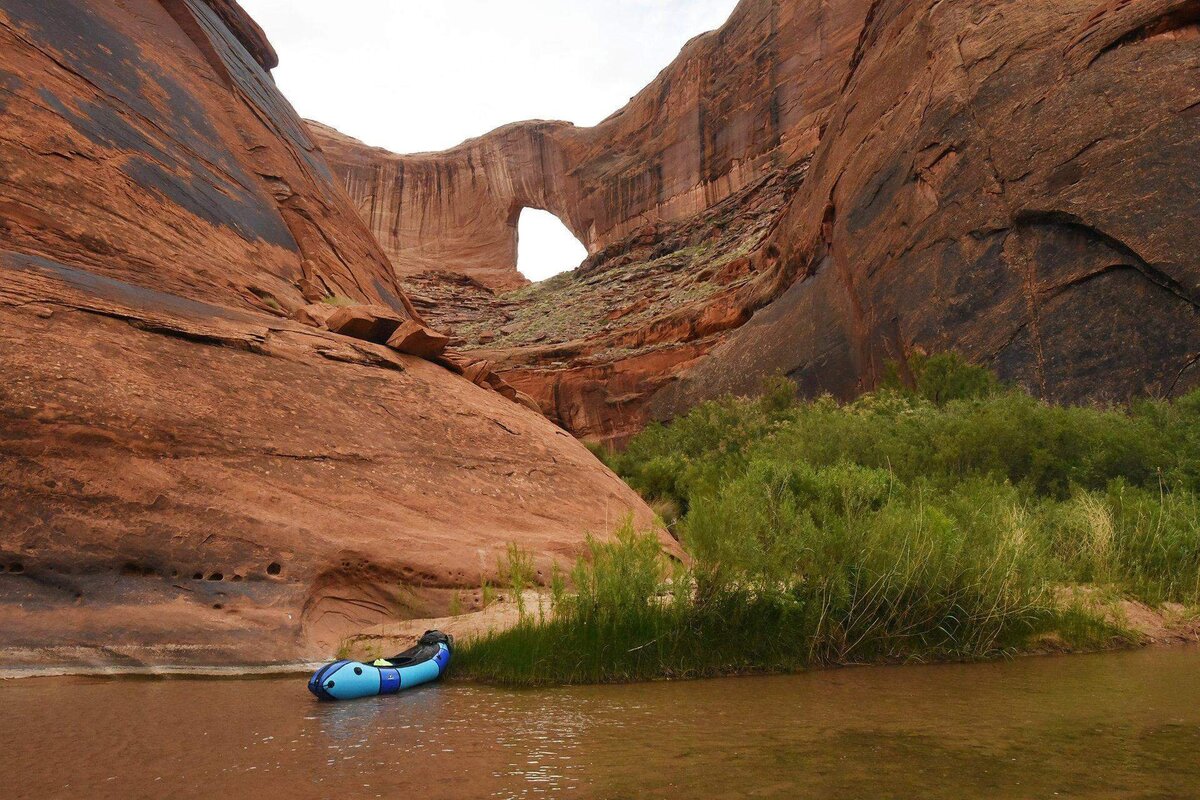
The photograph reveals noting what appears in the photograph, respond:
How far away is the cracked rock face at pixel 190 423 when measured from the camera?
16.1ft

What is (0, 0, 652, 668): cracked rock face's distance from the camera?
490cm

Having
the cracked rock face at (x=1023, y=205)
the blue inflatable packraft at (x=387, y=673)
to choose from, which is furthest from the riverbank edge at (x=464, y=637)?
the cracked rock face at (x=1023, y=205)

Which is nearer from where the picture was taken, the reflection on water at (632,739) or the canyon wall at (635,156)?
the reflection on water at (632,739)

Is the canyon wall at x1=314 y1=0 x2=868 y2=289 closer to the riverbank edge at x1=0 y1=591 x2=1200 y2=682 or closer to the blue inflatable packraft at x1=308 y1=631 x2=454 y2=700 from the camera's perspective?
the riverbank edge at x1=0 y1=591 x2=1200 y2=682

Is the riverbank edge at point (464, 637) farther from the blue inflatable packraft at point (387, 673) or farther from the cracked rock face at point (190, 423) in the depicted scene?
the blue inflatable packraft at point (387, 673)

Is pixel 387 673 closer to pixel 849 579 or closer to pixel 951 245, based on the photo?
pixel 849 579

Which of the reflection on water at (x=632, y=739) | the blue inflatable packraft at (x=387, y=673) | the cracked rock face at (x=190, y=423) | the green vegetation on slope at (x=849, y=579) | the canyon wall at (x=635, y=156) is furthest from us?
the canyon wall at (x=635, y=156)

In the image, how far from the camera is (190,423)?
19.0 feet

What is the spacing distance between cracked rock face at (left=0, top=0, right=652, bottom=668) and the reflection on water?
800 mm

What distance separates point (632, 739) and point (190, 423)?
4.37m

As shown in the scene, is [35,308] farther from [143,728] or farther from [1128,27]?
[1128,27]

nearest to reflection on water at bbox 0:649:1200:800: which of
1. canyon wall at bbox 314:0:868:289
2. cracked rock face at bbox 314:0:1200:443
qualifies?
cracked rock face at bbox 314:0:1200:443

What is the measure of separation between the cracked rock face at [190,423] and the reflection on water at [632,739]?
0.80 m

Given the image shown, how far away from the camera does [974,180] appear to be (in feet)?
47.3
